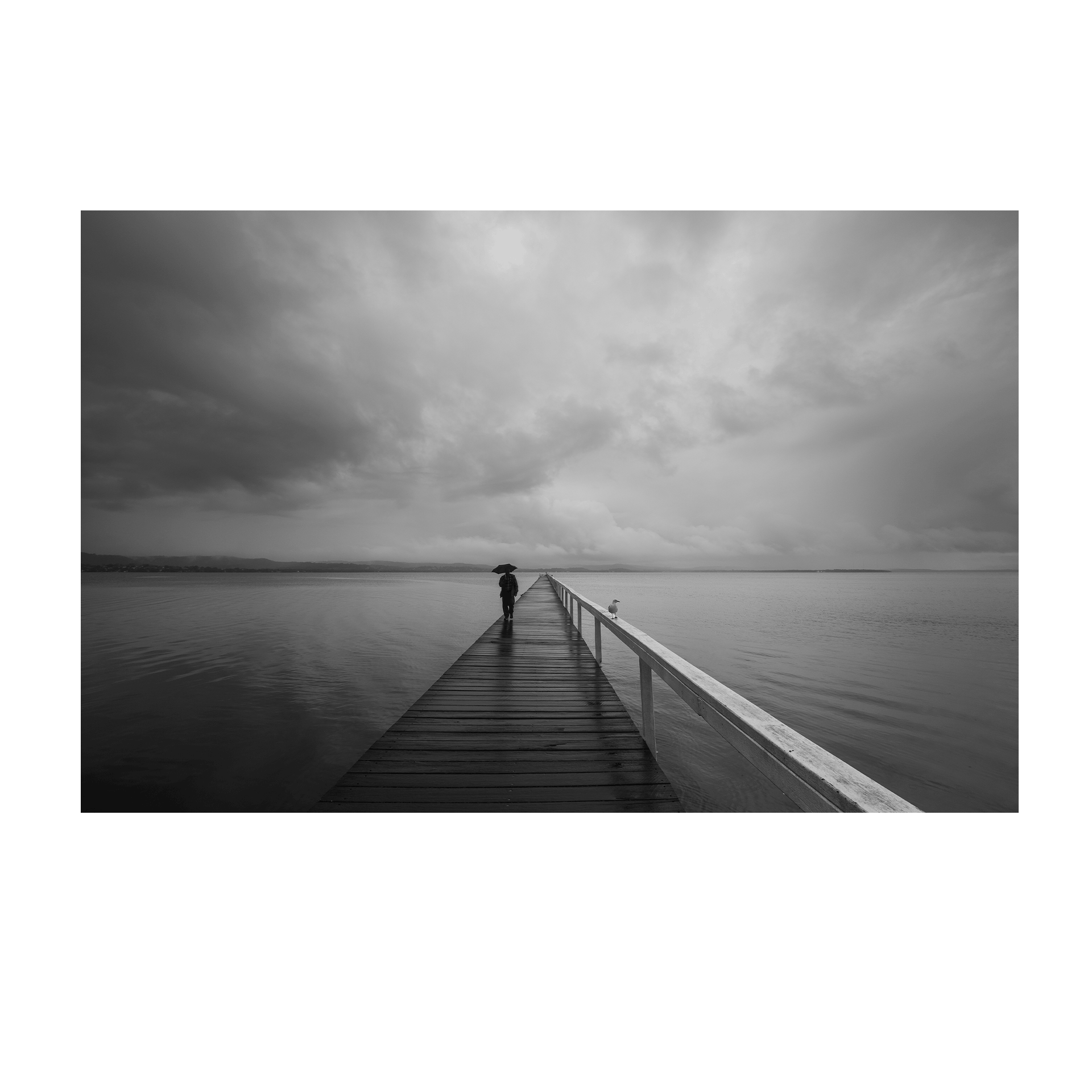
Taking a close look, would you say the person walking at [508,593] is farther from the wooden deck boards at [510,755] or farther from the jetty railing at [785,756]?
the jetty railing at [785,756]

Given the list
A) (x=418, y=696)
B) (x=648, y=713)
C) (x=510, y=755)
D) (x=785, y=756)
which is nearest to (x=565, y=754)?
(x=510, y=755)

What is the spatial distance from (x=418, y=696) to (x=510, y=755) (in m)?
6.79

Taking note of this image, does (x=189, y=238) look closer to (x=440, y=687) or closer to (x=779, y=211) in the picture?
(x=440, y=687)

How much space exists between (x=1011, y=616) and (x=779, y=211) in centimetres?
2727

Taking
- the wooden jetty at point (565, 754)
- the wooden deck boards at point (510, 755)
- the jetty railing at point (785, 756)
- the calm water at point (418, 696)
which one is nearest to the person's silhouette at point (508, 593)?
the calm water at point (418, 696)

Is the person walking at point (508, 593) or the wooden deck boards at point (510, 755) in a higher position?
the person walking at point (508, 593)

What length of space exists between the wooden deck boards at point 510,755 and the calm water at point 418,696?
5.45 ft

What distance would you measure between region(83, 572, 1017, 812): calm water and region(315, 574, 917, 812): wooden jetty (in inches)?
70.0

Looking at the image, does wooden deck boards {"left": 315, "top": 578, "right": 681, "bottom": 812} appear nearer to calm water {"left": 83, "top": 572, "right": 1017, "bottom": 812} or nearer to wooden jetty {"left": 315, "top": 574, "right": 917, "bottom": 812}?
wooden jetty {"left": 315, "top": 574, "right": 917, "bottom": 812}

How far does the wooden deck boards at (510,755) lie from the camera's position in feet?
10.0

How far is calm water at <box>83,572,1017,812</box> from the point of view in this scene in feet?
18.7

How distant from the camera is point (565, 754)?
375 cm

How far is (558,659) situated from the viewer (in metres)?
7.15
